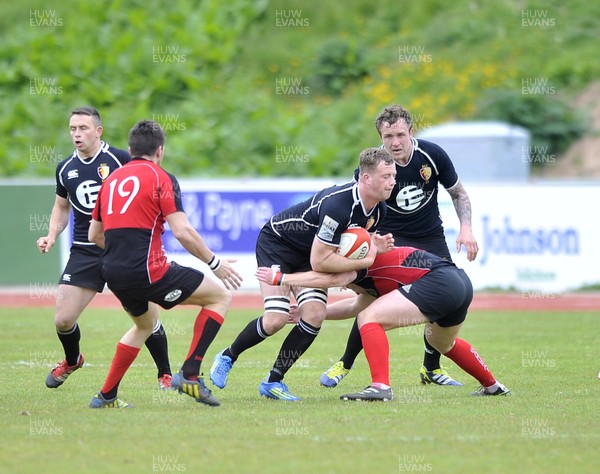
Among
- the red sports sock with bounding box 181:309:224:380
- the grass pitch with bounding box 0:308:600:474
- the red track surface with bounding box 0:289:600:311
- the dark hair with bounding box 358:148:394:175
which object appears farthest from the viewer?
the red track surface with bounding box 0:289:600:311

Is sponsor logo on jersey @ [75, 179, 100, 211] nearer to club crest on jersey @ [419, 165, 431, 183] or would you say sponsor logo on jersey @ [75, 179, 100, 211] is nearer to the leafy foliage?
club crest on jersey @ [419, 165, 431, 183]

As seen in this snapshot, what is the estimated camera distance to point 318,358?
10336 millimetres

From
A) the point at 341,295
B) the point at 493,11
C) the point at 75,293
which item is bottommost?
the point at 341,295

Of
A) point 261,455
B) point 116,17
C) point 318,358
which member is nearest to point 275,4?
point 116,17

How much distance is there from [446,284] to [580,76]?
72.0ft

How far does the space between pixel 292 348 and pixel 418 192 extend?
1.92m

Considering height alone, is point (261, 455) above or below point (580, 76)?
below

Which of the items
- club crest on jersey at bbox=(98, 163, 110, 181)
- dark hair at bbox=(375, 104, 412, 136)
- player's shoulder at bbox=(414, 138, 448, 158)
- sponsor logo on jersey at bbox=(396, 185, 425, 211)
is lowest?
sponsor logo on jersey at bbox=(396, 185, 425, 211)

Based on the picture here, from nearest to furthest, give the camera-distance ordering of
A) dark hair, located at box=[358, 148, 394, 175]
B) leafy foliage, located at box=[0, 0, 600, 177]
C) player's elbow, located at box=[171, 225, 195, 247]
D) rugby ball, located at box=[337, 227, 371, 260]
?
player's elbow, located at box=[171, 225, 195, 247] < dark hair, located at box=[358, 148, 394, 175] < rugby ball, located at box=[337, 227, 371, 260] < leafy foliage, located at box=[0, 0, 600, 177]

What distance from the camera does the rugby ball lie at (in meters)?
7.22

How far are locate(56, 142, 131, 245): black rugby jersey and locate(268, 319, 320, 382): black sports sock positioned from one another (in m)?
1.95

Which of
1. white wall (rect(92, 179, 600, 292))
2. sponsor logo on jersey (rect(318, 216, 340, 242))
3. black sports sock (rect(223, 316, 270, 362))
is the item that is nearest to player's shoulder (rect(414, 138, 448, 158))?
sponsor logo on jersey (rect(318, 216, 340, 242))

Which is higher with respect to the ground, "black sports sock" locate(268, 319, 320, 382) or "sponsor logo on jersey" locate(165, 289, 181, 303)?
"sponsor logo on jersey" locate(165, 289, 181, 303)

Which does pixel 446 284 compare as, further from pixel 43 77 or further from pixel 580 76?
pixel 43 77
